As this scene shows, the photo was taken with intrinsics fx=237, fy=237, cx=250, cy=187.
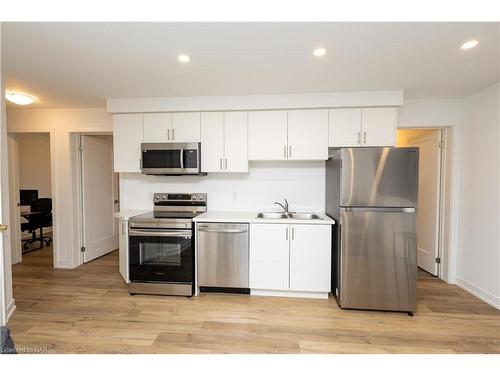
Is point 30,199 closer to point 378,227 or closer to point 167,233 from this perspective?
point 167,233

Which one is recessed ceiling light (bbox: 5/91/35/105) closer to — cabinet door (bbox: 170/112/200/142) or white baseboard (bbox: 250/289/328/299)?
cabinet door (bbox: 170/112/200/142)

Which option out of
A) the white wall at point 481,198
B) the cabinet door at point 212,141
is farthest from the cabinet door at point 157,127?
the white wall at point 481,198

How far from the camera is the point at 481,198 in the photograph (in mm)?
2684

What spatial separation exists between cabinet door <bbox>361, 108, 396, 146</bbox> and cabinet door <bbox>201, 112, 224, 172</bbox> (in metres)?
1.71

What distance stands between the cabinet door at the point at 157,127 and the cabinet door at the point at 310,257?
1.96 metres

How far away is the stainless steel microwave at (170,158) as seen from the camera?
2.92 metres

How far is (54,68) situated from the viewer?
7.09ft

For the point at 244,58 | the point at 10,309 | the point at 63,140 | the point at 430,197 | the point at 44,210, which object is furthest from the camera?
the point at 44,210

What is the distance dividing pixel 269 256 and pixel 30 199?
5435 millimetres

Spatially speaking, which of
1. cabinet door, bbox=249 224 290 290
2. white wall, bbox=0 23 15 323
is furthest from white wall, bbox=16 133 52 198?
cabinet door, bbox=249 224 290 290

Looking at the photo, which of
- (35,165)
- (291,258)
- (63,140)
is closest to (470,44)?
(291,258)

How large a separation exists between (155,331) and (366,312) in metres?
2.05

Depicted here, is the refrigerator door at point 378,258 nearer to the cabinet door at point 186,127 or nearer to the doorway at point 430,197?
the doorway at point 430,197
